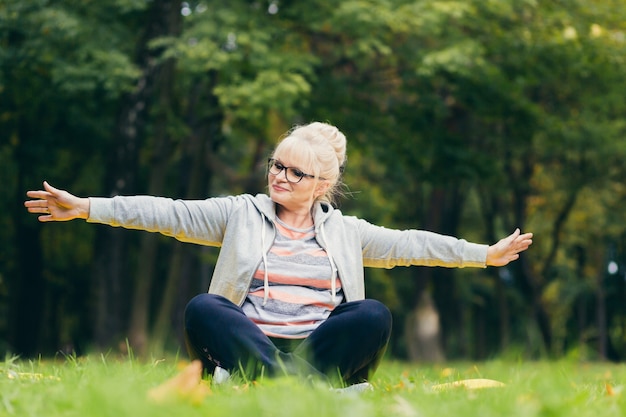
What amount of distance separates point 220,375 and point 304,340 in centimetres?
46

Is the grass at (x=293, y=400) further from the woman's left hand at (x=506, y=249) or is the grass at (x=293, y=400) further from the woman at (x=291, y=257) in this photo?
the woman's left hand at (x=506, y=249)

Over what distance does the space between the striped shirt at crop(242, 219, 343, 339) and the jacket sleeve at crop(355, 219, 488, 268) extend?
34 centimetres

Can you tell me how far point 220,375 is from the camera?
156 inches

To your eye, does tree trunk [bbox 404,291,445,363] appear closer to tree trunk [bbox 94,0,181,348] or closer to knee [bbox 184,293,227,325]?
tree trunk [bbox 94,0,181,348]

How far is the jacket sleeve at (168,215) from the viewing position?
4312 millimetres

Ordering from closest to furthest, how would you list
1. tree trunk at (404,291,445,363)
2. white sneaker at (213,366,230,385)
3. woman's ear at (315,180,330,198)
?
1. white sneaker at (213,366,230,385)
2. woman's ear at (315,180,330,198)
3. tree trunk at (404,291,445,363)

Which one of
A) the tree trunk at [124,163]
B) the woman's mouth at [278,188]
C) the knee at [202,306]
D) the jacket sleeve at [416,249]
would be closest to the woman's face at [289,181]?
the woman's mouth at [278,188]

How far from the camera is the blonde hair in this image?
470 centimetres

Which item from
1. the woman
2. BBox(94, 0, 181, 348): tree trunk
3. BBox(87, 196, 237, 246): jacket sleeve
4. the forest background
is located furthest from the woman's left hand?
BBox(94, 0, 181, 348): tree trunk

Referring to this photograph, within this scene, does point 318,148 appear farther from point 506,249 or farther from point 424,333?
point 424,333

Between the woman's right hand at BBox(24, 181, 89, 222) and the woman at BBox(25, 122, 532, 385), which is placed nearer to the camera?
the woman at BBox(25, 122, 532, 385)

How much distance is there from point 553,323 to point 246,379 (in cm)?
3099

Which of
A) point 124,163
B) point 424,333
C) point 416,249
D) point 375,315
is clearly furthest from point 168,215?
point 424,333

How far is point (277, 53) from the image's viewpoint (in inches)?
538
